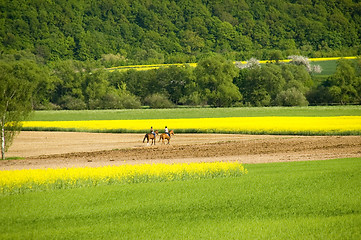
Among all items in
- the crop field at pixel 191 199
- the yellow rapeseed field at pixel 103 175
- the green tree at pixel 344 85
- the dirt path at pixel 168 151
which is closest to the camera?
the crop field at pixel 191 199

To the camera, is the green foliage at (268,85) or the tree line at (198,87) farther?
the green foliage at (268,85)

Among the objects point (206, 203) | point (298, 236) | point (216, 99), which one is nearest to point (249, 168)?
point (206, 203)

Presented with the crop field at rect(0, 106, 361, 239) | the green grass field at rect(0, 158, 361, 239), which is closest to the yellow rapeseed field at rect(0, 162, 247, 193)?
the crop field at rect(0, 106, 361, 239)

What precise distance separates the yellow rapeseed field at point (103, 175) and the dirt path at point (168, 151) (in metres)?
6.11

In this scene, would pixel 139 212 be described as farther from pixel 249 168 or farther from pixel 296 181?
pixel 249 168

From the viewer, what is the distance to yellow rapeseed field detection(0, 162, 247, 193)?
64.5 ft

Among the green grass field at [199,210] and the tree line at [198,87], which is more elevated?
the green grass field at [199,210]

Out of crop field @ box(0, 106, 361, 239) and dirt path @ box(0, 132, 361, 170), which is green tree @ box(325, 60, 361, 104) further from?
crop field @ box(0, 106, 361, 239)

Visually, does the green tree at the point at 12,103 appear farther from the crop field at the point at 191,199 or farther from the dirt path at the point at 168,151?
the crop field at the point at 191,199

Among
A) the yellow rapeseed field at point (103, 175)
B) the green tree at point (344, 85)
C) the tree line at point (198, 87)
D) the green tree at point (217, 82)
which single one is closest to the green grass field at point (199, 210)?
the yellow rapeseed field at point (103, 175)

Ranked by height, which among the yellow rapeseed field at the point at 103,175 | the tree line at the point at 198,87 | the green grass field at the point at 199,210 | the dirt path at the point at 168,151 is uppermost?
the green grass field at the point at 199,210

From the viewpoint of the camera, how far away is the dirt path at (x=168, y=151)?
29.7 m

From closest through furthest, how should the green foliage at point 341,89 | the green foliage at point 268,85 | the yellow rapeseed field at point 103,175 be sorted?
the yellow rapeseed field at point 103,175
the green foliage at point 341,89
the green foliage at point 268,85

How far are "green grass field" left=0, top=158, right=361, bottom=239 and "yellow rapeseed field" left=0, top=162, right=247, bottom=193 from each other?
1.22m
